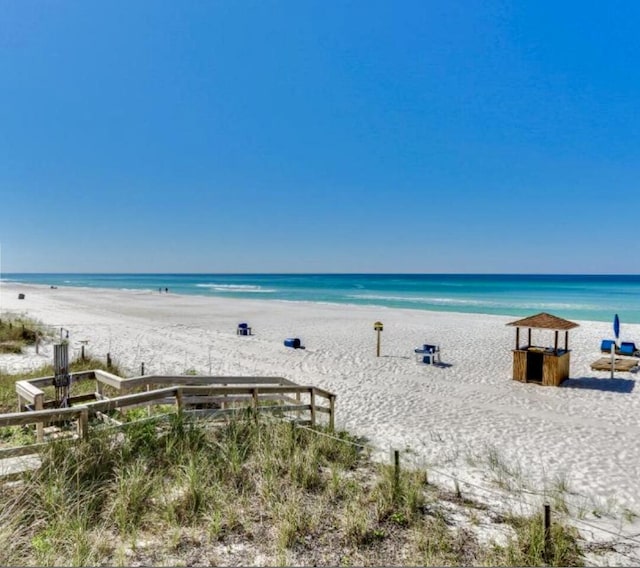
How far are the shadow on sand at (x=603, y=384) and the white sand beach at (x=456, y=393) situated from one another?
0.10ft

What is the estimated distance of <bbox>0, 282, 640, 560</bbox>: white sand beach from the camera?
6762mm

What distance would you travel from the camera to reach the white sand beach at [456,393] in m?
6.76

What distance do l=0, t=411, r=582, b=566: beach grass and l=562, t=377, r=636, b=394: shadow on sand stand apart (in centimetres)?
890

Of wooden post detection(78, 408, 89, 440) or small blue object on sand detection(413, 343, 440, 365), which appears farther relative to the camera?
small blue object on sand detection(413, 343, 440, 365)

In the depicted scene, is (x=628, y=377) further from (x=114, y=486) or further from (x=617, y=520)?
(x=114, y=486)

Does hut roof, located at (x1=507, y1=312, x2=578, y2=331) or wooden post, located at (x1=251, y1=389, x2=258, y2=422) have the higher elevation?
hut roof, located at (x1=507, y1=312, x2=578, y2=331)

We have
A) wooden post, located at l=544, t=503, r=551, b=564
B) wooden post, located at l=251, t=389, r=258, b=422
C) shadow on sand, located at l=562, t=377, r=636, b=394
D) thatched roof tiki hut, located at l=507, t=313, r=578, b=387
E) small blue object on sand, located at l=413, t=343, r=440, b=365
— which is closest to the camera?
wooden post, located at l=544, t=503, r=551, b=564

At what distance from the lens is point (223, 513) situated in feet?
14.3

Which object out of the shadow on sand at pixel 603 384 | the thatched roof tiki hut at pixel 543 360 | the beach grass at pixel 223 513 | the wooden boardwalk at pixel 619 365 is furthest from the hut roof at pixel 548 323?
the beach grass at pixel 223 513

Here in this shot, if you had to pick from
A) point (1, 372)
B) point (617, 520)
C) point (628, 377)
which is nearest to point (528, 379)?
point (628, 377)

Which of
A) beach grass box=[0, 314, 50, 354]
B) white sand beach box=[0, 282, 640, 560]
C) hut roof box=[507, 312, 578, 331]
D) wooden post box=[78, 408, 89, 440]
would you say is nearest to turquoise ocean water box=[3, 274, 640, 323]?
white sand beach box=[0, 282, 640, 560]

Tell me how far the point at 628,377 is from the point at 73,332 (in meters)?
23.3

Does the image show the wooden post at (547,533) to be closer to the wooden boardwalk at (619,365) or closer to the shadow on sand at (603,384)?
the shadow on sand at (603,384)

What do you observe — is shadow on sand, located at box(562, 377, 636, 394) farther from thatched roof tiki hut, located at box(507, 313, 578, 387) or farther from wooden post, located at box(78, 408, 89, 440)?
wooden post, located at box(78, 408, 89, 440)
